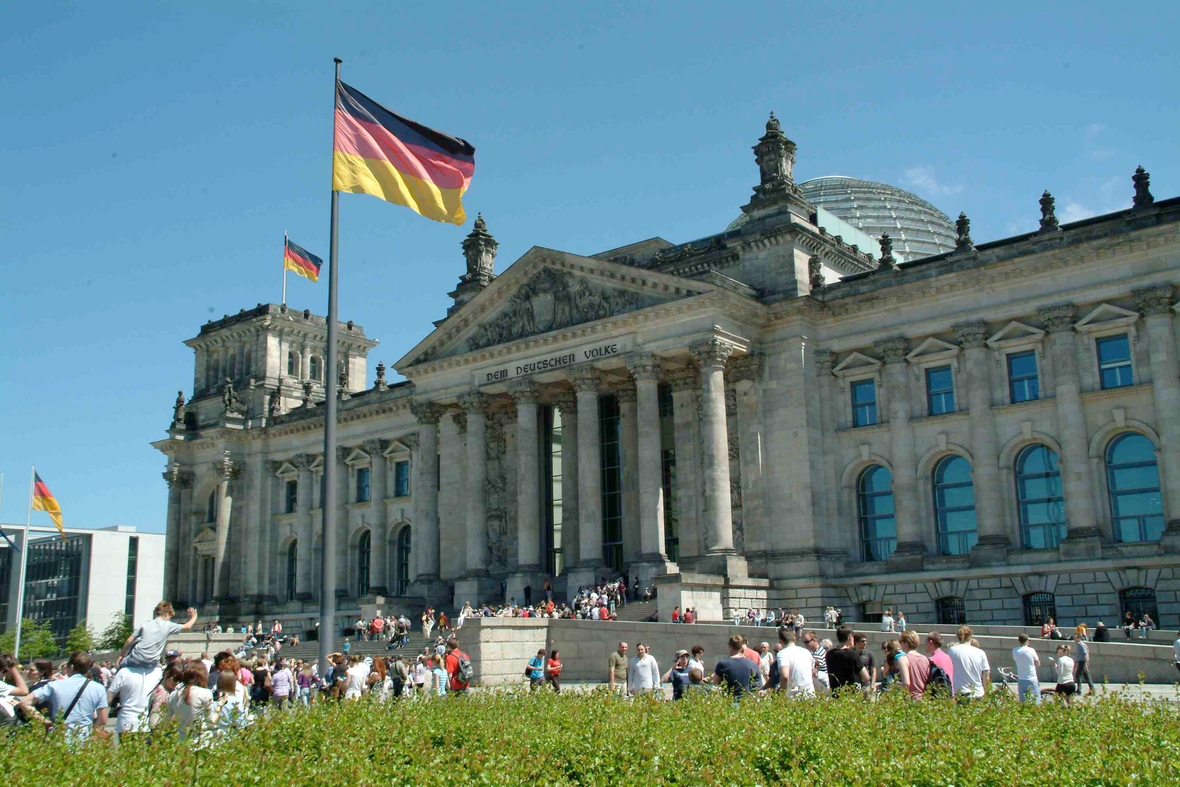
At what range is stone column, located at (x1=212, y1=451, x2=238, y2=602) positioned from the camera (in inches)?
2857

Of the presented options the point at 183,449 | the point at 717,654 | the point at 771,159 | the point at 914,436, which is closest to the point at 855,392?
the point at 914,436

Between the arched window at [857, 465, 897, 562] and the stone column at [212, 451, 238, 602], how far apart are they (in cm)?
4184

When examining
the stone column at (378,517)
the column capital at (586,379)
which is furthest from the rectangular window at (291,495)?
the column capital at (586,379)

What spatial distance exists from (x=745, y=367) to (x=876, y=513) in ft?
26.8

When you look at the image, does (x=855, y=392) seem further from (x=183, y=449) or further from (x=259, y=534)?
(x=183, y=449)

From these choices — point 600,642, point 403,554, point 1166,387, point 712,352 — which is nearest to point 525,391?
point 712,352

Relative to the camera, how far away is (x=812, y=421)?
48812mm

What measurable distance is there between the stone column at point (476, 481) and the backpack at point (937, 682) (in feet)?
130

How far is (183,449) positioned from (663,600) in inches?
1750

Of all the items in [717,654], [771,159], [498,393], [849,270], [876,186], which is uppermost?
[876,186]

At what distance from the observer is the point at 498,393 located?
56219mm

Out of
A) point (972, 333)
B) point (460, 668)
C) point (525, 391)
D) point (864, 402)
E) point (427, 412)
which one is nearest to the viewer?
point (460, 668)

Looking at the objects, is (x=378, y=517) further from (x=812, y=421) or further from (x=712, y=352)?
(x=812, y=421)

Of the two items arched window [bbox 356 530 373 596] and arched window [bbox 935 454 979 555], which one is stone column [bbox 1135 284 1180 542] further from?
arched window [bbox 356 530 373 596]
